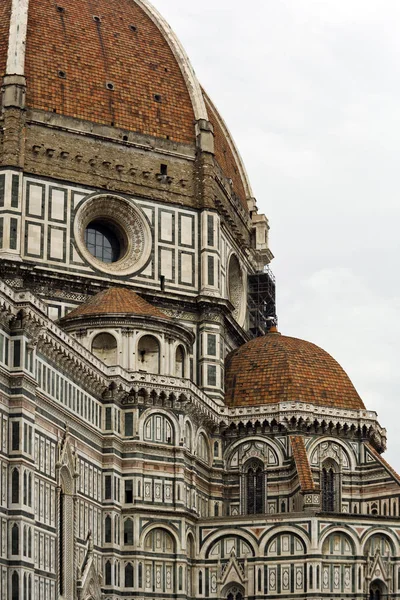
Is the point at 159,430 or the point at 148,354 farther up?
the point at 148,354

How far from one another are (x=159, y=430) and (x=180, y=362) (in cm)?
365

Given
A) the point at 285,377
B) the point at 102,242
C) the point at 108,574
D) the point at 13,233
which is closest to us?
the point at 108,574

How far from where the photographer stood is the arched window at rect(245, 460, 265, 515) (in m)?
66.4

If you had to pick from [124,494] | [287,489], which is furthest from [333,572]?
[124,494]

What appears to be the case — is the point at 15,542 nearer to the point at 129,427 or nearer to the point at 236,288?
the point at 129,427

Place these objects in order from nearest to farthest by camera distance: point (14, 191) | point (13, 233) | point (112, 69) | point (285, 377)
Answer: point (13, 233), point (14, 191), point (285, 377), point (112, 69)

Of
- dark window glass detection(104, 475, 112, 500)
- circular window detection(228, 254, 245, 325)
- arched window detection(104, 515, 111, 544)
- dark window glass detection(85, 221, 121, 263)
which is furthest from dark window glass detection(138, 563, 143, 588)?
circular window detection(228, 254, 245, 325)

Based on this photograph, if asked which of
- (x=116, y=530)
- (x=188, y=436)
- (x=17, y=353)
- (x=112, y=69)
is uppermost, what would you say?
(x=112, y=69)

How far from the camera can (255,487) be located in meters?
66.8

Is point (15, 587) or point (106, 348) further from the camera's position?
point (106, 348)

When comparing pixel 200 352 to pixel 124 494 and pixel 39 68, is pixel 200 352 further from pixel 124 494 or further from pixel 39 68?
pixel 39 68

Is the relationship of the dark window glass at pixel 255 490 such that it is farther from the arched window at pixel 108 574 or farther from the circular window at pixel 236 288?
the circular window at pixel 236 288

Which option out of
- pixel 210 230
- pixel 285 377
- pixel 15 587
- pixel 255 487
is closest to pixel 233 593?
pixel 255 487

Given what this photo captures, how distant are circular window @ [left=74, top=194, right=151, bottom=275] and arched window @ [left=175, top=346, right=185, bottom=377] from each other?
5243mm
